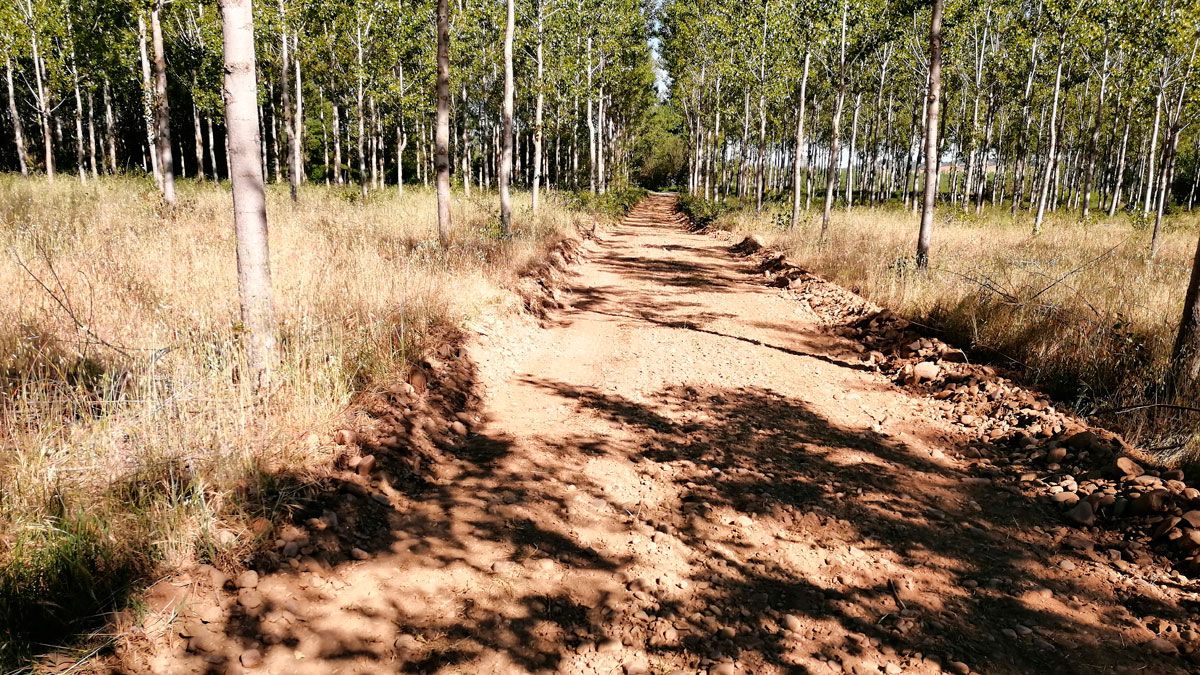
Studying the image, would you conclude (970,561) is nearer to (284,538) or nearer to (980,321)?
(284,538)

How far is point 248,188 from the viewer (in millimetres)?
3764

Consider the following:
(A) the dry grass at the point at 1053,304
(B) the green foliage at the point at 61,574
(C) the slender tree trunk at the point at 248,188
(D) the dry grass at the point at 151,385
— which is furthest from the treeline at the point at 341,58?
(B) the green foliage at the point at 61,574

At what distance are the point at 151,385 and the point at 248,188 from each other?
134cm

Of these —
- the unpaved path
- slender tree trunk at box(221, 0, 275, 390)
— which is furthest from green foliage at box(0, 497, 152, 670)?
slender tree trunk at box(221, 0, 275, 390)

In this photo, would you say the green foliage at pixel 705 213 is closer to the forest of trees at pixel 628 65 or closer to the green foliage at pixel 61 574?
the forest of trees at pixel 628 65

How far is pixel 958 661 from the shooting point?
8.75 feet

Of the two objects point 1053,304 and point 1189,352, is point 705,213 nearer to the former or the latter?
point 1053,304

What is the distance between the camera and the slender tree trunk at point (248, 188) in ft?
11.8

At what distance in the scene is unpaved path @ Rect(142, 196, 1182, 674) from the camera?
266 cm

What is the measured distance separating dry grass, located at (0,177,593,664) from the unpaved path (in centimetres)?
54

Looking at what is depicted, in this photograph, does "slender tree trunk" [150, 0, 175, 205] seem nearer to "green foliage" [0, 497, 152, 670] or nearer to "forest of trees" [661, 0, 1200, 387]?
"green foliage" [0, 497, 152, 670]

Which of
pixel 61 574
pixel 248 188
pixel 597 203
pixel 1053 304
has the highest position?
pixel 597 203

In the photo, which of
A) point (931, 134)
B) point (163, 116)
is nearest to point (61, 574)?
point (931, 134)

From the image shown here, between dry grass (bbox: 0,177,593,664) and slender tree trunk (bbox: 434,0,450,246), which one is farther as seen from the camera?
slender tree trunk (bbox: 434,0,450,246)
